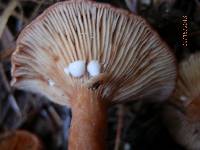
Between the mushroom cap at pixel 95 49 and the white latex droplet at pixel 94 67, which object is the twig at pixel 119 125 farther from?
the white latex droplet at pixel 94 67

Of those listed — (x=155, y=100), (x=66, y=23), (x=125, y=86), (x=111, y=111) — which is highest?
(x=66, y=23)

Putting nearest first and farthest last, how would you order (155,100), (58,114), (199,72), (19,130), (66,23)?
(66,23) → (199,72) → (155,100) → (19,130) → (58,114)

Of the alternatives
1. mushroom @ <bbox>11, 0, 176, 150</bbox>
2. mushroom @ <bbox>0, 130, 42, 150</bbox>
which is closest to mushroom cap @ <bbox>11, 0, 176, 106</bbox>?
mushroom @ <bbox>11, 0, 176, 150</bbox>

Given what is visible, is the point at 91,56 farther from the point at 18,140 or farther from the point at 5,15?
the point at 18,140

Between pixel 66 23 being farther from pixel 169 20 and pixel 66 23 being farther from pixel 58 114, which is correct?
pixel 58 114

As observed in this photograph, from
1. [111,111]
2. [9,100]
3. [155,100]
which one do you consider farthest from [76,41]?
[9,100]

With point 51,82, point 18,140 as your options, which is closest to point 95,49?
point 51,82

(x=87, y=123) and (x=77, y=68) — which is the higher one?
(x=77, y=68)
